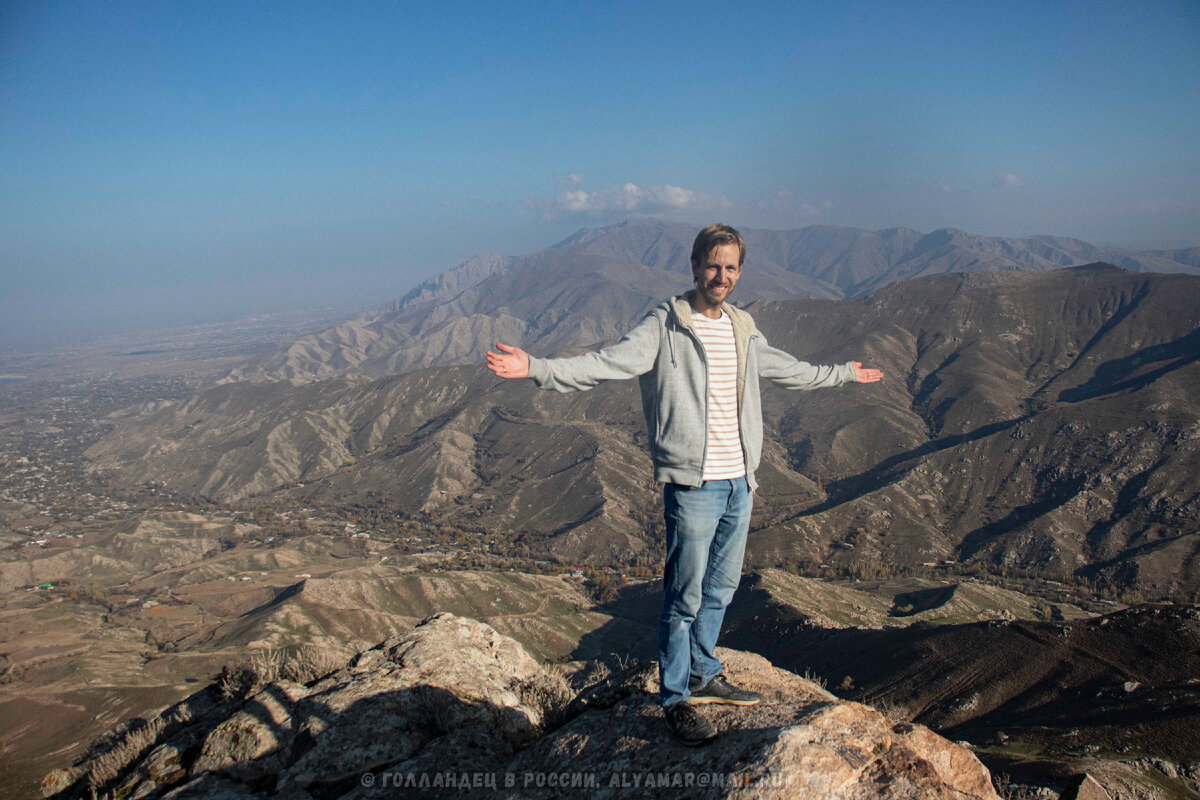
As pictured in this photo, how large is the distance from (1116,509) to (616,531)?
441 ft

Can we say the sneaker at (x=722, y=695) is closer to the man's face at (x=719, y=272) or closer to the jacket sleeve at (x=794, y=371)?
the jacket sleeve at (x=794, y=371)

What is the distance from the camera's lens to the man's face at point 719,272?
708 centimetres

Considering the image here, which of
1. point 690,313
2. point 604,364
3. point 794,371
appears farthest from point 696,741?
point 794,371

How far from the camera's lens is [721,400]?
24.3 ft

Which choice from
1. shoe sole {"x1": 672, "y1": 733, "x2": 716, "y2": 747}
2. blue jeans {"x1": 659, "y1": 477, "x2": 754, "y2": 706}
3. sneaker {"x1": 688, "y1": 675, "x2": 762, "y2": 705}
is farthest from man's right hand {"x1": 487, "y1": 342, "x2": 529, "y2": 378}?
sneaker {"x1": 688, "y1": 675, "x2": 762, "y2": 705}

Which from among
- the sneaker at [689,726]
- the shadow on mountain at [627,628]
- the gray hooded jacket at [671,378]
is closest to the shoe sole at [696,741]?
the sneaker at [689,726]

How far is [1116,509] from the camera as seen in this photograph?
162m

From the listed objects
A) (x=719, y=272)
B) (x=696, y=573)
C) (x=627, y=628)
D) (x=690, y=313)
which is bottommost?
(x=627, y=628)

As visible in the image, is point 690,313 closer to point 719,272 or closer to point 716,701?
point 719,272

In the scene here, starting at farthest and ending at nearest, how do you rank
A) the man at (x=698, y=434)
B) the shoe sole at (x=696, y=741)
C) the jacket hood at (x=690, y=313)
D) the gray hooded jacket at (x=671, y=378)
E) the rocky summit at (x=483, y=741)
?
the jacket hood at (x=690, y=313), the man at (x=698, y=434), the gray hooded jacket at (x=671, y=378), the shoe sole at (x=696, y=741), the rocky summit at (x=483, y=741)

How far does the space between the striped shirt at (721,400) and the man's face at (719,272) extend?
0.39 m

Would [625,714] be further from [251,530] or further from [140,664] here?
[251,530]

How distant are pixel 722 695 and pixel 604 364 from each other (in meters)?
4.29

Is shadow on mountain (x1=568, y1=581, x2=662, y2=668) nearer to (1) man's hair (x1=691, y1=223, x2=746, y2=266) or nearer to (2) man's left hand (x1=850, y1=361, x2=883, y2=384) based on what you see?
(2) man's left hand (x1=850, y1=361, x2=883, y2=384)
